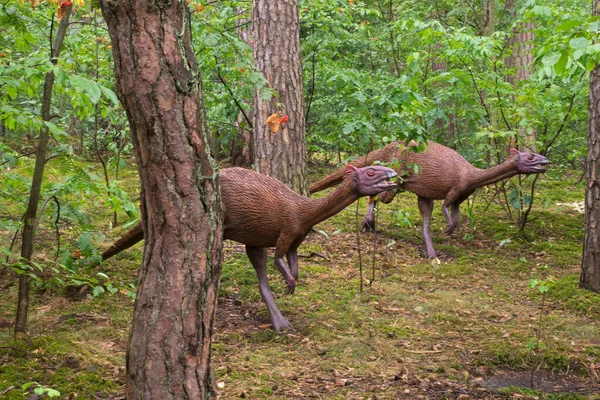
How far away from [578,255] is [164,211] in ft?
22.5

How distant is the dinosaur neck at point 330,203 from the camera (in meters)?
4.98

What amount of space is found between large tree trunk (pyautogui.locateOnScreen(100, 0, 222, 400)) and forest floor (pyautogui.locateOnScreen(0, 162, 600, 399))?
1.12 m

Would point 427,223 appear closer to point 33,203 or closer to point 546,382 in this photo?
point 546,382

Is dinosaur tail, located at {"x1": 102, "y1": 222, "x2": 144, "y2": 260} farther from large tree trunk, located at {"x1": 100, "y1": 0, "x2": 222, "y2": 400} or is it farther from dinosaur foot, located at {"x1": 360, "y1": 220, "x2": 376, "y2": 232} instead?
dinosaur foot, located at {"x1": 360, "y1": 220, "x2": 376, "y2": 232}

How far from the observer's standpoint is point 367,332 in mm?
5273

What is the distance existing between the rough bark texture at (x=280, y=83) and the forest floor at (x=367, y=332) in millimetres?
1103

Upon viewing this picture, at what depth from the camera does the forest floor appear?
4090 millimetres

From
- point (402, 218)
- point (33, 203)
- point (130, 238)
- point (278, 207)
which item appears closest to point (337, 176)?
point (402, 218)

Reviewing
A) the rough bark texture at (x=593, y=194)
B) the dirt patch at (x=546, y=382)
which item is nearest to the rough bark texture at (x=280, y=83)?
the rough bark texture at (x=593, y=194)

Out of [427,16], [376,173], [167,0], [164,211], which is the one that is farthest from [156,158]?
[427,16]

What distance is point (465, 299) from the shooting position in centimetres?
639

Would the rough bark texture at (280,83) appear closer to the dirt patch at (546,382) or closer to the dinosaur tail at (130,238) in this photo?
the dinosaur tail at (130,238)

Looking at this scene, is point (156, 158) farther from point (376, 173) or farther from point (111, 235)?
point (111, 235)

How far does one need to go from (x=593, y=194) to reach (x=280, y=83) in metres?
3.53
